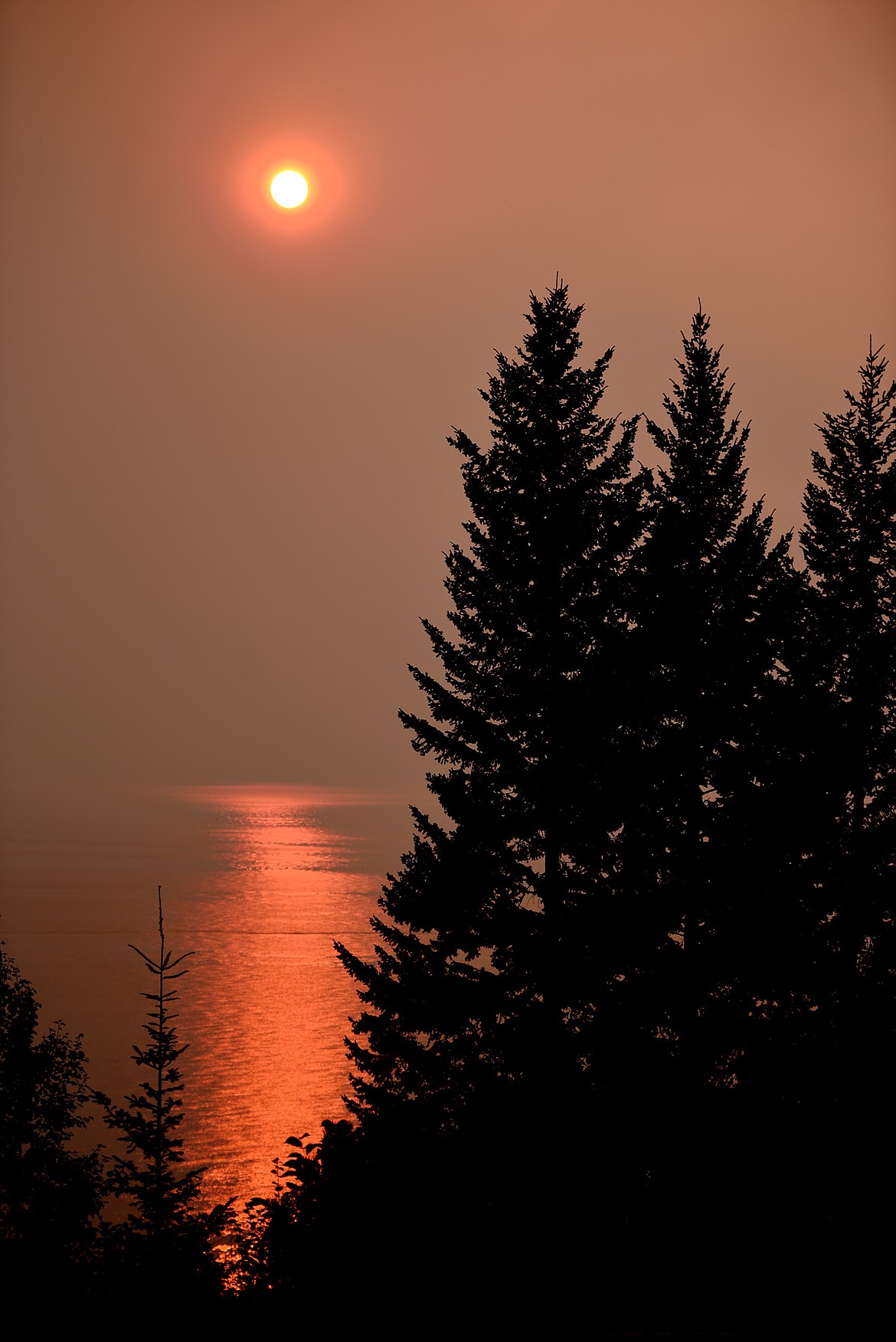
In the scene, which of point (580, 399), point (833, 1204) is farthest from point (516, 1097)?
point (580, 399)

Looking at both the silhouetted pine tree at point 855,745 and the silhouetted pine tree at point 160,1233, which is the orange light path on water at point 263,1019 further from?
the silhouetted pine tree at point 855,745

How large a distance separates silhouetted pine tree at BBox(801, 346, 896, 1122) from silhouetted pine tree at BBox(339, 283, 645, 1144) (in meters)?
4.30

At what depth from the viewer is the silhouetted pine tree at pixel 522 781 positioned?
1548 cm

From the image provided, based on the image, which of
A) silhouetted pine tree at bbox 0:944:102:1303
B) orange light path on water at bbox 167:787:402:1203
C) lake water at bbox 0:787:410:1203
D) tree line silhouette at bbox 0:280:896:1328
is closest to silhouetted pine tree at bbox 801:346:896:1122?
tree line silhouette at bbox 0:280:896:1328

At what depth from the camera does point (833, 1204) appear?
1413 cm

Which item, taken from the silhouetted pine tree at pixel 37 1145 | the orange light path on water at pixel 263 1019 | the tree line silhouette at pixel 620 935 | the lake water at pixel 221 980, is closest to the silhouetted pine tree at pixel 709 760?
the tree line silhouette at pixel 620 935

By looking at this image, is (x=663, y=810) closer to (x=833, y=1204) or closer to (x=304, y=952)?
(x=833, y=1204)

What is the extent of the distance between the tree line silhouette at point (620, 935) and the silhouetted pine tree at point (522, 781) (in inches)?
2.1

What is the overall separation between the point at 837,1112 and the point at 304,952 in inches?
3793

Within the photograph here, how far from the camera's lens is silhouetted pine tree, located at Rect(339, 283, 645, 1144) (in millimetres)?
15484

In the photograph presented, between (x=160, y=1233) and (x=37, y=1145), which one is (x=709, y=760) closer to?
(x=160, y=1233)

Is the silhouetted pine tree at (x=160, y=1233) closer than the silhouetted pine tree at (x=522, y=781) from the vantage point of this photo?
Yes

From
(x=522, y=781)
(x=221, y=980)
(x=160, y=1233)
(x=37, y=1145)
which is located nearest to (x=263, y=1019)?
(x=221, y=980)

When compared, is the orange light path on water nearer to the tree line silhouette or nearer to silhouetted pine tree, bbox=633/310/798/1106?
the tree line silhouette
